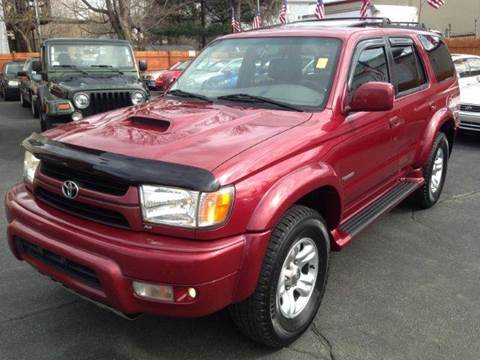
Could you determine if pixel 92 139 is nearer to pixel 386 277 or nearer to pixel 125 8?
pixel 386 277

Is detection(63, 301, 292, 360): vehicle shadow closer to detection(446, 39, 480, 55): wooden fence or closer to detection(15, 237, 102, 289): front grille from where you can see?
detection(15, 237, 102, 289): front grille

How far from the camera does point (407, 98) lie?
4266mm

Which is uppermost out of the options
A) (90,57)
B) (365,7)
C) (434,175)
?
(365,7)

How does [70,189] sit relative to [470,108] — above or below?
above

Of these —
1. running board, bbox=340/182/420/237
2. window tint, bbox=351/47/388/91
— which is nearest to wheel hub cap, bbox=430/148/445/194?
running board, bbox=340/182/420/237

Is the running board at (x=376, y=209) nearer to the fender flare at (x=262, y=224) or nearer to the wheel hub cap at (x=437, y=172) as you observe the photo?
the wheel hub cap at (x=437, y=172)

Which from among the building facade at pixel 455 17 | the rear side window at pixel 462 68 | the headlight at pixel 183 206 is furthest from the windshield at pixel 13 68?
the building facade at pixel 455 17

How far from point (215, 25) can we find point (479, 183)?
35172 mm

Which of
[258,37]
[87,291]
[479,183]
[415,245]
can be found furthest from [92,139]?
[479,183]

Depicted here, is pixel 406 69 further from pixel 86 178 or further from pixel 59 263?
pixel 59 263

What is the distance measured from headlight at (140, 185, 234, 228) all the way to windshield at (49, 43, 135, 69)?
7516mm

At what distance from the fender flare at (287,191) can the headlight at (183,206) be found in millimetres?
191

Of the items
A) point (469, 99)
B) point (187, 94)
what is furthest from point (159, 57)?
point (187, 94)

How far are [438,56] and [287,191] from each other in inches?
136
